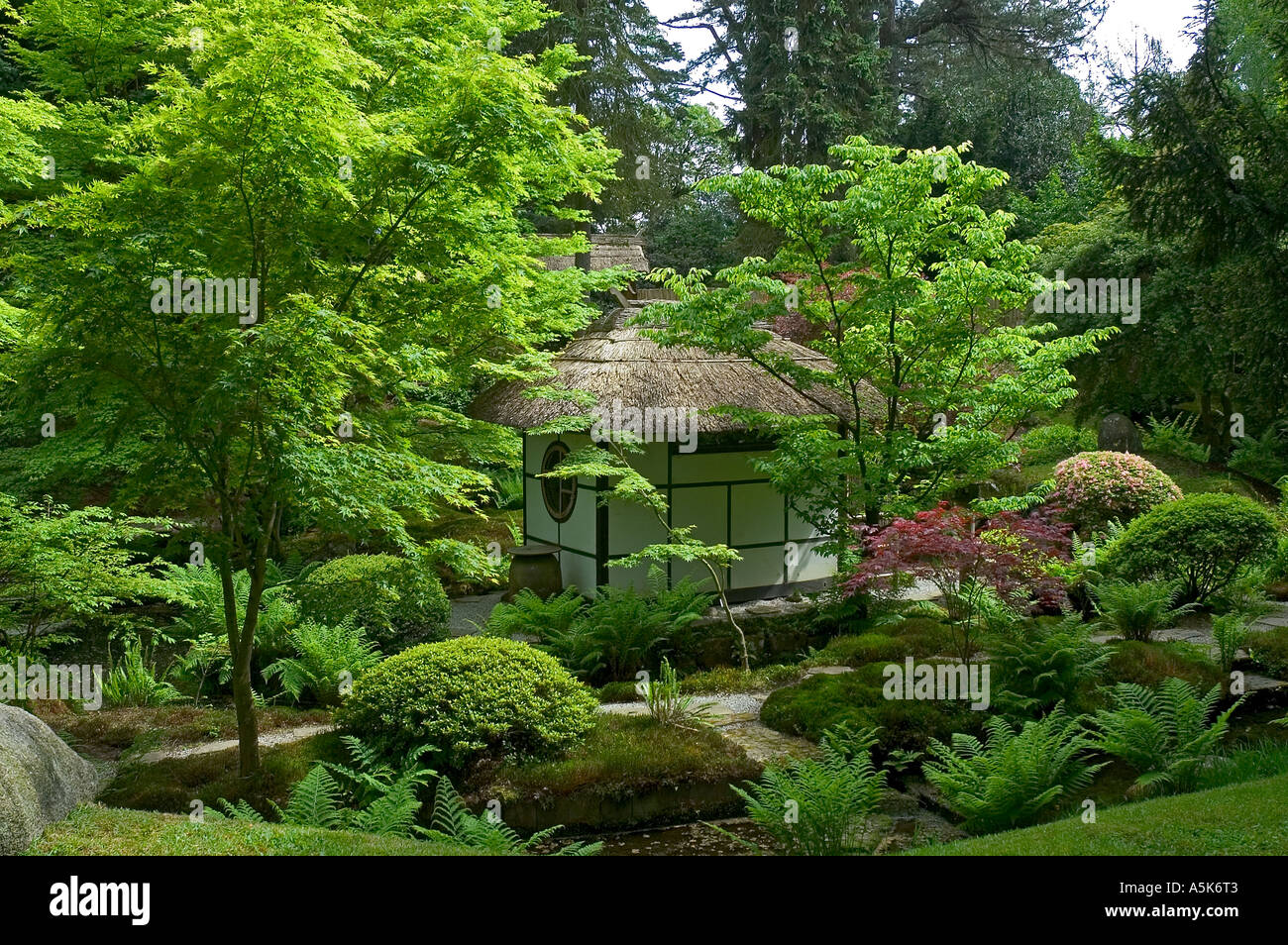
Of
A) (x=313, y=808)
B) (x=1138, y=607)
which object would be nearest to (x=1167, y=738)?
(x=1138, y=607)

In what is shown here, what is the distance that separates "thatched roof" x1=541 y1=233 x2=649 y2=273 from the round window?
7.54m

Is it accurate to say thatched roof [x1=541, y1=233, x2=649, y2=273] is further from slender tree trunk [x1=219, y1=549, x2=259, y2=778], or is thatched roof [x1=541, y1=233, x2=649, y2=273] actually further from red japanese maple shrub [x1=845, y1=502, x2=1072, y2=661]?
slender tree trunk [x1=219, y1=549, x2=259, y2=778]

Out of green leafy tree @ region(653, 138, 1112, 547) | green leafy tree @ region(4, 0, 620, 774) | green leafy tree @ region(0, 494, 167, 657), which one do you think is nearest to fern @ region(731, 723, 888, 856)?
green leafy tree @ region(4, 0, 620, 774)

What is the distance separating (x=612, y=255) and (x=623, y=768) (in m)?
16.2

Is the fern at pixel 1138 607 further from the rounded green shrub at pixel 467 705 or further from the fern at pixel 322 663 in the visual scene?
the fern at pixel 322 663

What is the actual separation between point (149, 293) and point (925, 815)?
744cm

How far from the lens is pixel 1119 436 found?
860 inches

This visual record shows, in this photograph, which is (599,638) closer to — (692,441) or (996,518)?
(692,441)

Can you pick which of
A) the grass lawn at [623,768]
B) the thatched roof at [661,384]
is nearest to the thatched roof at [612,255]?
the thatched roof at [661,384]

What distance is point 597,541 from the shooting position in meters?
14.6

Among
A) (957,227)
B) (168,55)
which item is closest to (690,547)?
(957,227)

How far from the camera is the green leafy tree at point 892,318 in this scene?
40.0 ft

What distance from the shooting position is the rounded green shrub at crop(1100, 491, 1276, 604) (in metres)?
12.4

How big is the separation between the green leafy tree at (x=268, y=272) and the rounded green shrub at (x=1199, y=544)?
9.03 m
